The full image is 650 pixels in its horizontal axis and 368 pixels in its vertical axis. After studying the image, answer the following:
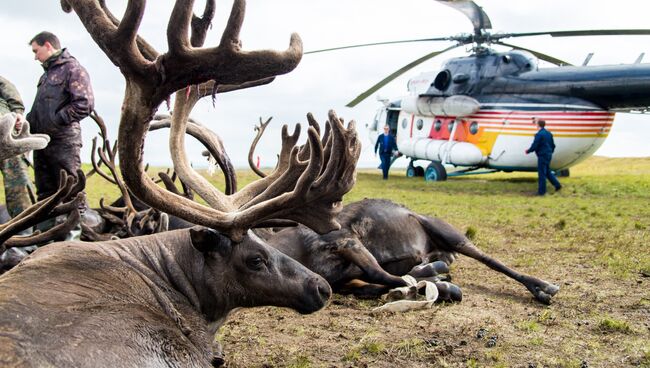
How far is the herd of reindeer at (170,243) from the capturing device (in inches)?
107

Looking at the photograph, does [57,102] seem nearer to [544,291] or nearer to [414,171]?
[544,291]

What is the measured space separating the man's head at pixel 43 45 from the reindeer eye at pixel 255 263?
3754mm

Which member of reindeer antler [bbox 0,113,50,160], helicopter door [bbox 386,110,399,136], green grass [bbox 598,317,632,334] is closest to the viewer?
reindeer antler [bbox 0,113,50,160]

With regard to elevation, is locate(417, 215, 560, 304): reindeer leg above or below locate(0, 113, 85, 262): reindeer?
below

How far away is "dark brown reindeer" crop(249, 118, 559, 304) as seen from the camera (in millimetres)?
5805

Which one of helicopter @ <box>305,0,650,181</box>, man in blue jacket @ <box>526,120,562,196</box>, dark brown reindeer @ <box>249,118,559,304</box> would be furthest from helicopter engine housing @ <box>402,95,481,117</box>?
dark brown reindeer @ <box>249,118,559,304</box>

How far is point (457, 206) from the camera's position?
14.0 meters

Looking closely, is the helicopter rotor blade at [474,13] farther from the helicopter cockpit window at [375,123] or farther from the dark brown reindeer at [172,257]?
the dark brown reindeer at [172,257]

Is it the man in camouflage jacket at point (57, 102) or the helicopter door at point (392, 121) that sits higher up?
the man in camouflage jacket at point (57, 102)

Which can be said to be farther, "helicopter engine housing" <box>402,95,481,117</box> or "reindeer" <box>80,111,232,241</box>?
"helicopter engine housing" <box>402,95,481,117</box>

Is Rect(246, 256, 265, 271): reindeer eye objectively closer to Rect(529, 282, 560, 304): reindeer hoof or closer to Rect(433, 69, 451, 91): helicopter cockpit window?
Rect(529, 282, 560, 304): reindeer hoof

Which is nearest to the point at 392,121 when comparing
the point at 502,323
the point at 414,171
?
the point at 414,171

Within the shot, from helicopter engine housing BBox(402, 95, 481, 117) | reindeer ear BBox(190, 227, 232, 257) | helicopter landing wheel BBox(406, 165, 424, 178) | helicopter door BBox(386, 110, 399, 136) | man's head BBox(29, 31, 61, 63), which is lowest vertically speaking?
helicopter landing wheel BBox(406, 165, 424, 178)

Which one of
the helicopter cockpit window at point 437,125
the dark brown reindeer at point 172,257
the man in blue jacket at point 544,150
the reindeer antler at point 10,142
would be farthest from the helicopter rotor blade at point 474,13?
the reindeer antler at point 10,142
